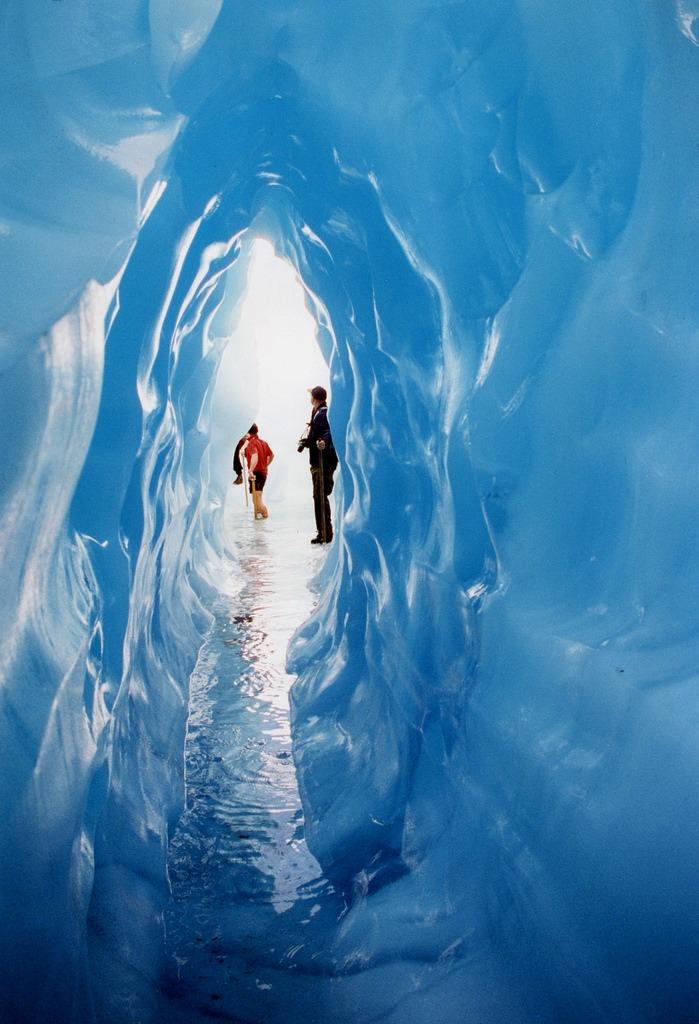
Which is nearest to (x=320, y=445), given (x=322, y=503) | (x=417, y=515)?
(x=322, y=503)

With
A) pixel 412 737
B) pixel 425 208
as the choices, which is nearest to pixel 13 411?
pixel 425 208

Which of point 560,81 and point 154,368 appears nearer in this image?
point 560,81

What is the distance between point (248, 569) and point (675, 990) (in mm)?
6927

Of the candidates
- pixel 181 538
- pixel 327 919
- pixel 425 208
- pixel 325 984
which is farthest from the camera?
pixel 181 538

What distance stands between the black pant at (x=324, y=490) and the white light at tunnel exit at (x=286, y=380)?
21.2 feet

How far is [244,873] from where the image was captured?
317 centimetres

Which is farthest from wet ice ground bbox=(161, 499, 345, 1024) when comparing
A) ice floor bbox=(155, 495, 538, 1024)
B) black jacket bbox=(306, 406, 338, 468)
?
black jacket bbox=(306, 406, 338, 468)

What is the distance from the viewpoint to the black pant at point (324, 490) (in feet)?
26.2

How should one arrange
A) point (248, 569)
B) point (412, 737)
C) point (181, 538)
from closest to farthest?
1. point (412, 737)
2. point (181, 538)
3. point (248, 569)

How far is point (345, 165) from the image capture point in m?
3.67

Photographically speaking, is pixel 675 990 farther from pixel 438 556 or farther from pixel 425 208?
pixel 425 208

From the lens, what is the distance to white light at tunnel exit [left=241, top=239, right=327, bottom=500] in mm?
15945

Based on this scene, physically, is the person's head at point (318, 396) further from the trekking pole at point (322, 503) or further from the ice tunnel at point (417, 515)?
the ice tunnel at point (417, 515)

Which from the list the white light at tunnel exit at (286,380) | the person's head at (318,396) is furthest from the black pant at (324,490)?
the white light at tunnel exit at (286,380)
